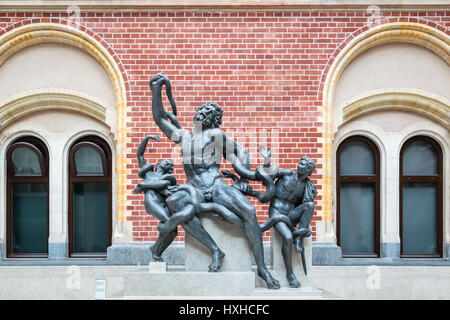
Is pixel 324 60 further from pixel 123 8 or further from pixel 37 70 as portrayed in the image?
pixel 37 70

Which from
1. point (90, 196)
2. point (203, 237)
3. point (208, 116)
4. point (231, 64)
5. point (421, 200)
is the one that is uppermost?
point (231, 64)

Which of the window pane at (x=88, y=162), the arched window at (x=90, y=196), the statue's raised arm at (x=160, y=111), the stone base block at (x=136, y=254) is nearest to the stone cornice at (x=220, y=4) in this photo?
the arched window at (x=90, y=196)

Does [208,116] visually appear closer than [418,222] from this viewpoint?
Yes

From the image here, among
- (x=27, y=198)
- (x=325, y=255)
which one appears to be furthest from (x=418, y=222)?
(x=27, y=198)

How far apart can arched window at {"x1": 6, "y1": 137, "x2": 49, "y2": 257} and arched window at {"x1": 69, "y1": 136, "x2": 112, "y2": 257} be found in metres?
0.54

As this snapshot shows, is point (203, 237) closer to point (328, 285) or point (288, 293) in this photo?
point (288, 293)

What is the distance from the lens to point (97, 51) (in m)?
10.6

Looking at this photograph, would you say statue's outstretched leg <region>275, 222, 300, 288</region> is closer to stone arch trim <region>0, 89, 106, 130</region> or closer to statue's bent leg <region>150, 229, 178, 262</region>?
statue's bent leg <region>150, 229, 178, 262</region>

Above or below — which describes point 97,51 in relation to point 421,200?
above

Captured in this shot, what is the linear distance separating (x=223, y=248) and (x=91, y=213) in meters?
4.88

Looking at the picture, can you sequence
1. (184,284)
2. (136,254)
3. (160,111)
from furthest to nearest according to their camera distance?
(136,254) → (160,111) → (184,284)

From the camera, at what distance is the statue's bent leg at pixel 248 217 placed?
22.3 ft

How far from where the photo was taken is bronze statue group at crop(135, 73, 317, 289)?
22.4 feet

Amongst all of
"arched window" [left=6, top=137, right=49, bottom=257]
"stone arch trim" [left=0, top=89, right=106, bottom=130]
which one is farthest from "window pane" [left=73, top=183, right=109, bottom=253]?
"stone arch trim" [left=0, top=89, right=106, bottom=130]
